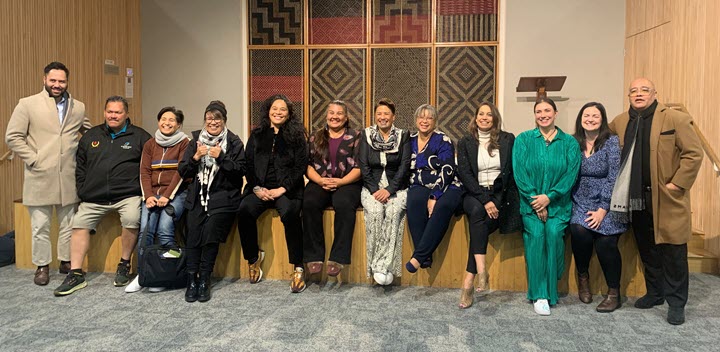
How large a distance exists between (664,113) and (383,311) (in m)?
2.11

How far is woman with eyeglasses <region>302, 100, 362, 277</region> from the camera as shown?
391 cm

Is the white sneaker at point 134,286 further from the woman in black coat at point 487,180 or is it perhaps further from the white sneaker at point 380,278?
the woman in black coat at point 487,180

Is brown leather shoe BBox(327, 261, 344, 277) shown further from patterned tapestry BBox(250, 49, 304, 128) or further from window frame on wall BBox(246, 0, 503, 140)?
patterned tapestry BBox(250, 49, 304, 128)

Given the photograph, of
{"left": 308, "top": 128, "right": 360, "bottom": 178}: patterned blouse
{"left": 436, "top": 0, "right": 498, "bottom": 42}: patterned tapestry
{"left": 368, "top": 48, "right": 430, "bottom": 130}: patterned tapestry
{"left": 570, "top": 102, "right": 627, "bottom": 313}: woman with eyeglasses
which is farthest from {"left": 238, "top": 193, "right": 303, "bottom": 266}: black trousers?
{"left": 436, "top": 0, "right": 498, "bottom": 42}: patterned tapestry

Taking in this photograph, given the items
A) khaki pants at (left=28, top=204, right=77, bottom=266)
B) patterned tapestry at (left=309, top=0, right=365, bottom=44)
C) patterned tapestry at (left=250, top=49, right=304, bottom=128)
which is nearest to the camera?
khaki pants at (left=28, top=204, right=77, bottom=266)

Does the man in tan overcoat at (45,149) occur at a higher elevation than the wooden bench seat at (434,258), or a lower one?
higher

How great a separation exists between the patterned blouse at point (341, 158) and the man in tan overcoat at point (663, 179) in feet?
5.91

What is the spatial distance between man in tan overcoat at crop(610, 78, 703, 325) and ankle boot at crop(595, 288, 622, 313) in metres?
0.18

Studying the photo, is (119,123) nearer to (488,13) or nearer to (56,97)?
(56,97)

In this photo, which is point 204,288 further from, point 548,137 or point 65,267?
point 548,137

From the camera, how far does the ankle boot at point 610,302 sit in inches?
137

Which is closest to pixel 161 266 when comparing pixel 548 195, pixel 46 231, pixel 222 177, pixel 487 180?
pixel 222 177

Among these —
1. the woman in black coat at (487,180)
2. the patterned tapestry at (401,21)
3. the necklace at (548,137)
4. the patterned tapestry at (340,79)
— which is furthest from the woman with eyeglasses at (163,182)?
the patterned tapestry at (401,21)

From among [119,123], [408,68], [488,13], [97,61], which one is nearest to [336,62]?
[408,68]
